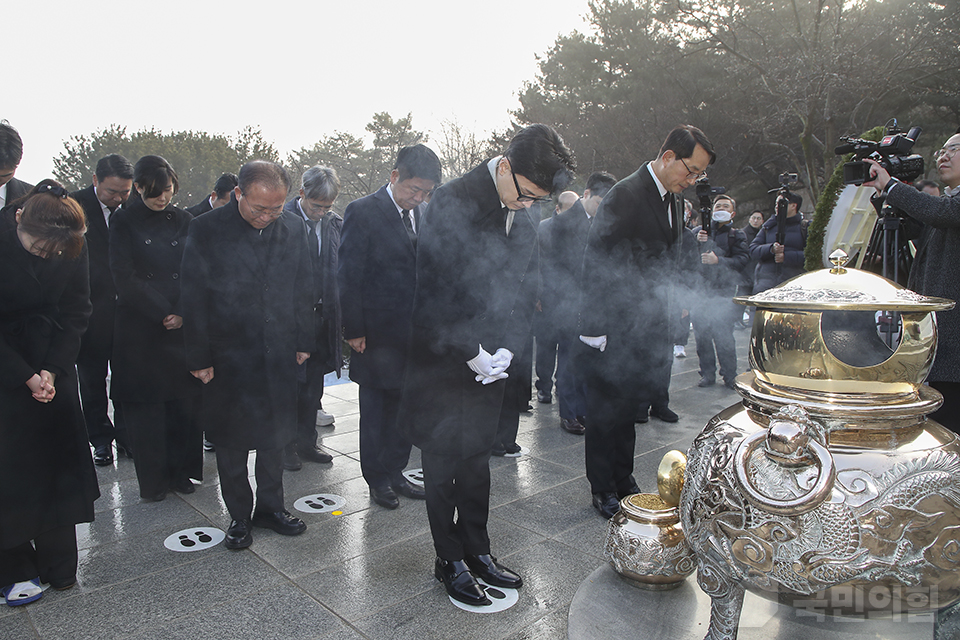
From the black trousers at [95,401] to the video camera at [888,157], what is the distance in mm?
5022

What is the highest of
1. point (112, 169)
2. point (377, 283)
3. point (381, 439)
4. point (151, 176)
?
point (112, 169)

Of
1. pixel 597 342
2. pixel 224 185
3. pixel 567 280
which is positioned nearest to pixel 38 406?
pixel 597 342

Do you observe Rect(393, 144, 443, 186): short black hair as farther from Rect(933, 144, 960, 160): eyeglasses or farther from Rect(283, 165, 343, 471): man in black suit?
Rect(933, 144, 960, 160): eyeglasses

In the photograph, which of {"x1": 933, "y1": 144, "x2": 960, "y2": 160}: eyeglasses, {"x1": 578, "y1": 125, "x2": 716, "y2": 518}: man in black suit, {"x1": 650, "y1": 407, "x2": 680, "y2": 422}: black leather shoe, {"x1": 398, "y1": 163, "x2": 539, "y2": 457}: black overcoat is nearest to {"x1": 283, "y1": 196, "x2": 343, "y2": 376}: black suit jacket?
{"x1": 578, "y1": 125, "x2": 716, "y2": 518}: man in black suit

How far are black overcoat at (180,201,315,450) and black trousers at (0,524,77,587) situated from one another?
2.34 feet

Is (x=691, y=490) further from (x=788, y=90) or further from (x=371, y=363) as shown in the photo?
(x=788, y=90)

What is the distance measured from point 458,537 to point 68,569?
1729mm

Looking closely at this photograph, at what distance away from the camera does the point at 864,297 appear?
163cm

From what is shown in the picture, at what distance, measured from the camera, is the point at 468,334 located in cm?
238

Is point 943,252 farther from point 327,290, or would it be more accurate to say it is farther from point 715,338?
point 327,290

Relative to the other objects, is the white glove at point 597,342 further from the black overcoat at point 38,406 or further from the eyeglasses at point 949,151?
the black overcoat at point 38,406

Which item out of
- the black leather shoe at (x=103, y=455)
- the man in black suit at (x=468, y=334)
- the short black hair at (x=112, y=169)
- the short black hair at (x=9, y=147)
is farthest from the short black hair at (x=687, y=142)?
the black leather shoe at (x=103, y=455)

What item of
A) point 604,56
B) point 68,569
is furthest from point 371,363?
point 604,56

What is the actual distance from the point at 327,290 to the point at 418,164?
1509mm
